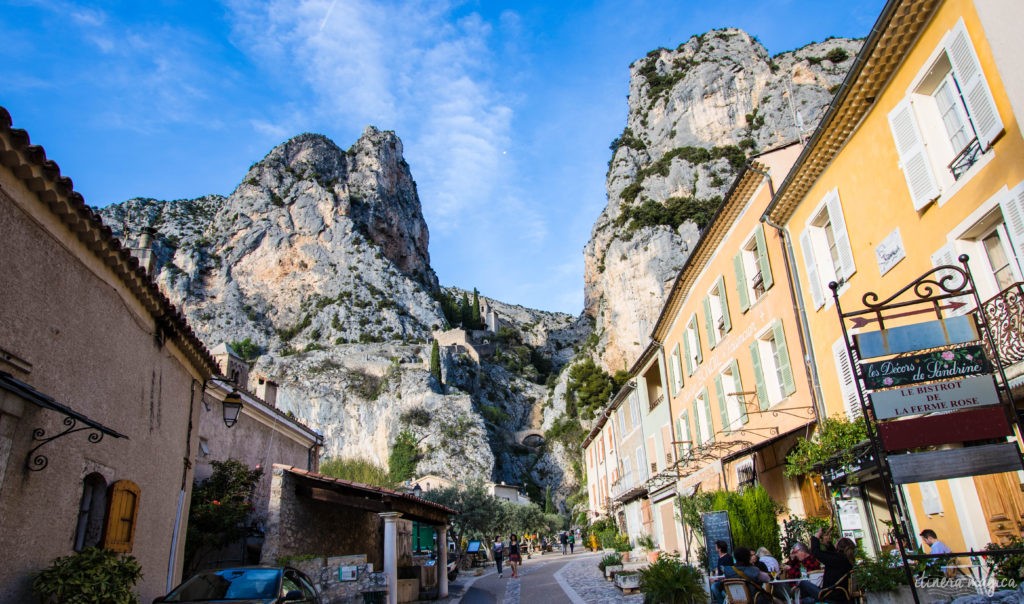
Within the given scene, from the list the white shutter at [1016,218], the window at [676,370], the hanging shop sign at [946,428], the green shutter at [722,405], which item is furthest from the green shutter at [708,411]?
the hanging shop sign at [946,428]

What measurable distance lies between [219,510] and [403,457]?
186 ft

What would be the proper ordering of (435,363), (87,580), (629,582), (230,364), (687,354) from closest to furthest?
(87,580), (629,582), (687,354), (230,364), (435,363)

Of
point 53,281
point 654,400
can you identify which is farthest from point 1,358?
point 654,400

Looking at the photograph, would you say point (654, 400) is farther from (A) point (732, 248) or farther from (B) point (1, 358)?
(B) point (1, 358)

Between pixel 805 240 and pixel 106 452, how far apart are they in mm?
12466

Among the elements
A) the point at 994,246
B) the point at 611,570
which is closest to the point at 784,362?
the point at 994,246

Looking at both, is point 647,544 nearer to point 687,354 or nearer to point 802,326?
point 687,354

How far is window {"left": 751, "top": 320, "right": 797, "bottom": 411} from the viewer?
13289 millimetres

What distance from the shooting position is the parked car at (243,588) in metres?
7.34

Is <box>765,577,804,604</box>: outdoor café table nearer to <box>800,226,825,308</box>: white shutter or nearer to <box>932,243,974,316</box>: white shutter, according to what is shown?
<box>932,243,974,316</box>: white shutter

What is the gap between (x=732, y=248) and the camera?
16.3m

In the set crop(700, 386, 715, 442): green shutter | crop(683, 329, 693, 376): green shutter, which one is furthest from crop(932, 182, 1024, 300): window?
crop(683, 329, 693, 376): green shutter

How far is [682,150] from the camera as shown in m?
72.6

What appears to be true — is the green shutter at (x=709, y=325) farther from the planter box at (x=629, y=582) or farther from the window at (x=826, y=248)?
the planter box at (x=629, y=582)
